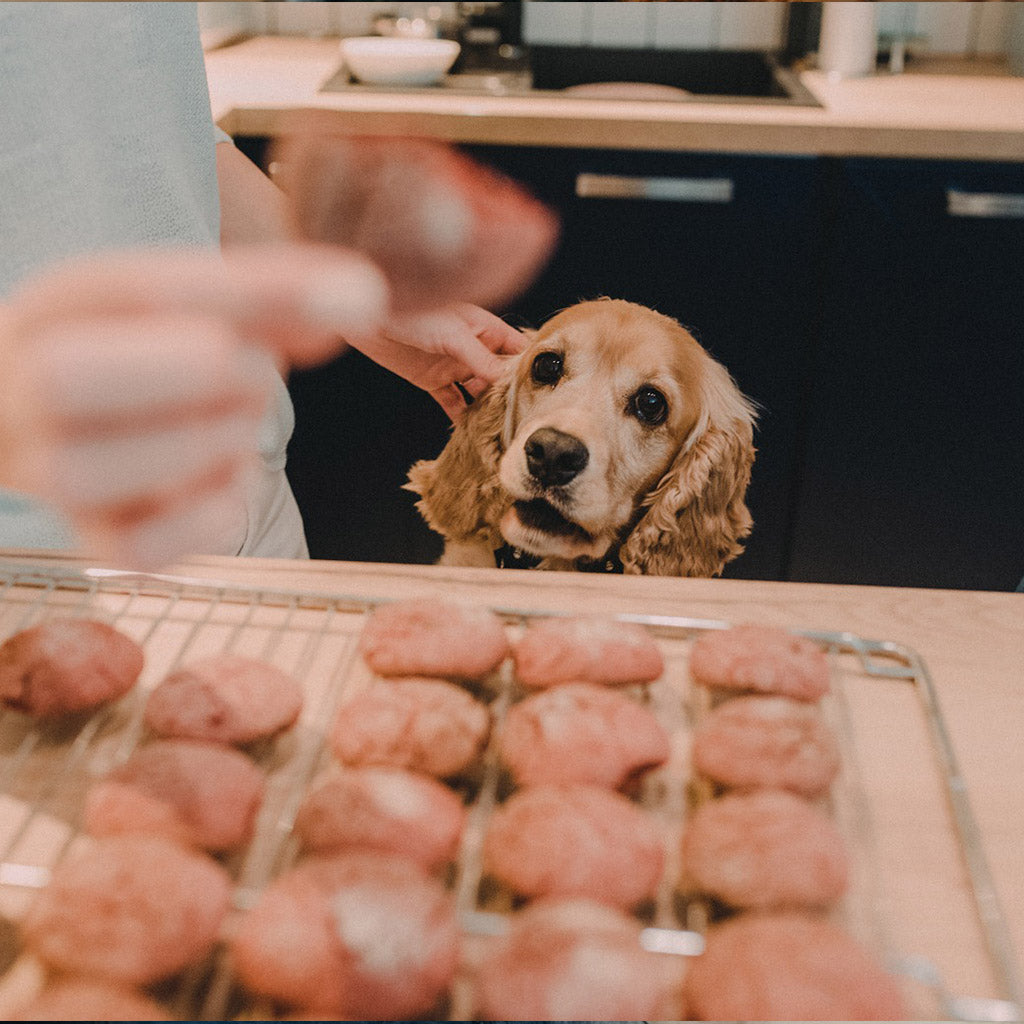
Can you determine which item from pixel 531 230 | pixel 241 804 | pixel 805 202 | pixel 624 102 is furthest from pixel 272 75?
pixel 241 804

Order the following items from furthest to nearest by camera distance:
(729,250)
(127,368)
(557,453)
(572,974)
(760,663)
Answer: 1. (729,250)
2. (557,453)
3. (760,663)
4. (572,974)
5. (127,368)

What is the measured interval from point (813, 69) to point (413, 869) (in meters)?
1.65

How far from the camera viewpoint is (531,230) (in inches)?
25.0

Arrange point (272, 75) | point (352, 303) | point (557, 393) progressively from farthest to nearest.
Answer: point (272, 75), point (557, 393), point (352, 303)

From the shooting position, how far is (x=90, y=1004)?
457 mm

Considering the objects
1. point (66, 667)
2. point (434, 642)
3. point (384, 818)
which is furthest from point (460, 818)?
point (66, 667)

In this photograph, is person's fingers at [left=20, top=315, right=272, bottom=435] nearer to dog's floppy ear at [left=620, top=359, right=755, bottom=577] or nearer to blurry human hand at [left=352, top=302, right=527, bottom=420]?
blurry human hand at [left=352, top=302, right=527, bottom=420]

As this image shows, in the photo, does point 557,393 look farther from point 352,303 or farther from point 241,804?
point 352,303

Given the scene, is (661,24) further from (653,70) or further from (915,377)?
(915,377)

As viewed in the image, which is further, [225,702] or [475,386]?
[475,386]

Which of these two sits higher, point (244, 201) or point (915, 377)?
point (244, 201)

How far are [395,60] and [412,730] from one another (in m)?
1.15

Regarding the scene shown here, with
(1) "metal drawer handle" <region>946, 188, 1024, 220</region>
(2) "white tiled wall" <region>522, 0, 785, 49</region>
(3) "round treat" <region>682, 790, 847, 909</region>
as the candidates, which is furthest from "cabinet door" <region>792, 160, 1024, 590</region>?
(2) "white tiled wall" <region>522, 0, 785, 49</region>

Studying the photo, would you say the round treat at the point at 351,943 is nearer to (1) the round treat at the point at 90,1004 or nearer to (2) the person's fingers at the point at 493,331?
(1) the round treat at the point at 90,1004
